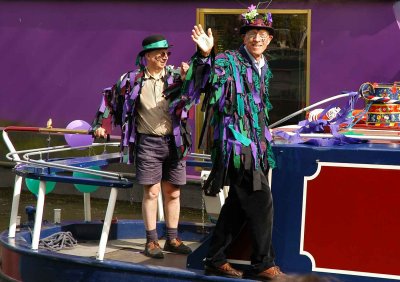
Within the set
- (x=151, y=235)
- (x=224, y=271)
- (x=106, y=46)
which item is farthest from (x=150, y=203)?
(x=106, y=46)

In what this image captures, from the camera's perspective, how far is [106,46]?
10812 millimetres

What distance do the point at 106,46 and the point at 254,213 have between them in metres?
6.29

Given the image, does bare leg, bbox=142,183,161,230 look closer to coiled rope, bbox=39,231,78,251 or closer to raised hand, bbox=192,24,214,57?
coiled rope, bbox=39,231,78,251

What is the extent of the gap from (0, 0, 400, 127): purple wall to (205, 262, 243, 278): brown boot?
504 cm

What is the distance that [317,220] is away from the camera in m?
4.94

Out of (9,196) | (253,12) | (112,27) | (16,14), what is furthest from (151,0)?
(253,12)

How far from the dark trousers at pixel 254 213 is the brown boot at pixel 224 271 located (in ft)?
0.08

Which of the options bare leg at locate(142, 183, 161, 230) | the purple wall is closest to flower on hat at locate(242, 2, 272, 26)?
bare leg at locate(142, 183, 161, 230)

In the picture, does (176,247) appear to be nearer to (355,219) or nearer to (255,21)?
(355,219)

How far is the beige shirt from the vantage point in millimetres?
5742

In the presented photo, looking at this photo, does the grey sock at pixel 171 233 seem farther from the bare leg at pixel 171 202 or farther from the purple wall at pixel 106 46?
the purple wall at pixel 106 46

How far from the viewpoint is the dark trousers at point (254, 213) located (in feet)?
15.9

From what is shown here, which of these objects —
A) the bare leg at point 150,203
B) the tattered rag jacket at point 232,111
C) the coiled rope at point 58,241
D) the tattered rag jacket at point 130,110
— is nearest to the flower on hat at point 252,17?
the tattered rag jacket at point 232,111

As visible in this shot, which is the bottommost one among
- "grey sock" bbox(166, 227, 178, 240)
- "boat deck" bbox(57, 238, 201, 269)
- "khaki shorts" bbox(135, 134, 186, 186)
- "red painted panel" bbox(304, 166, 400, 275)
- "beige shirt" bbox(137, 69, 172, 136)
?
"boat deck" bbox(57, 238, 201, 269)
